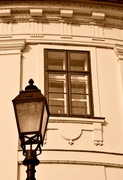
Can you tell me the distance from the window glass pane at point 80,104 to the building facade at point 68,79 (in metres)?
0.02

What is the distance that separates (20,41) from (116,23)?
7.71 ft

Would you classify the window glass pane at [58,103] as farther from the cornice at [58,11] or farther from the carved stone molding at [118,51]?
the cornice at [58,11]

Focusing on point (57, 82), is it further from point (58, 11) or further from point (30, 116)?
point (30, 116)

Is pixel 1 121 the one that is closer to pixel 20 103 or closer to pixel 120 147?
pixel 120 147

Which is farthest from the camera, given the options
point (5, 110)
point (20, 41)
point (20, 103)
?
point (20, 41)

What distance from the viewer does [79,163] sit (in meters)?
9.47

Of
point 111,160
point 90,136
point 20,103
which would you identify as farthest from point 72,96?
point 20,103

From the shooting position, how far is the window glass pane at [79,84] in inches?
420

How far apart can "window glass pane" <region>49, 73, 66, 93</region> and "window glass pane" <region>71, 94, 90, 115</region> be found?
34 cm

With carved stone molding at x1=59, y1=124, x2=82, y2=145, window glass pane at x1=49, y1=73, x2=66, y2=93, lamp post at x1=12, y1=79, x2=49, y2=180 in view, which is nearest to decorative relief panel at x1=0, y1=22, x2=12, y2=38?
window glass pane at x1=49, y1=73, x2=66, y2=93

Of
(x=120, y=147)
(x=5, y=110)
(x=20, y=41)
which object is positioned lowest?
(x=120, y=147)

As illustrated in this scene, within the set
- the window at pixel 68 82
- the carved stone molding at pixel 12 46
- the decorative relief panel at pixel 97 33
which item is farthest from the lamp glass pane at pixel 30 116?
the decorative relief panel at pixel 97 33

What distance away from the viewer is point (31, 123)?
586 centimetres

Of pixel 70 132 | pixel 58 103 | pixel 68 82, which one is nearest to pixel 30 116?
pixel 70 132
